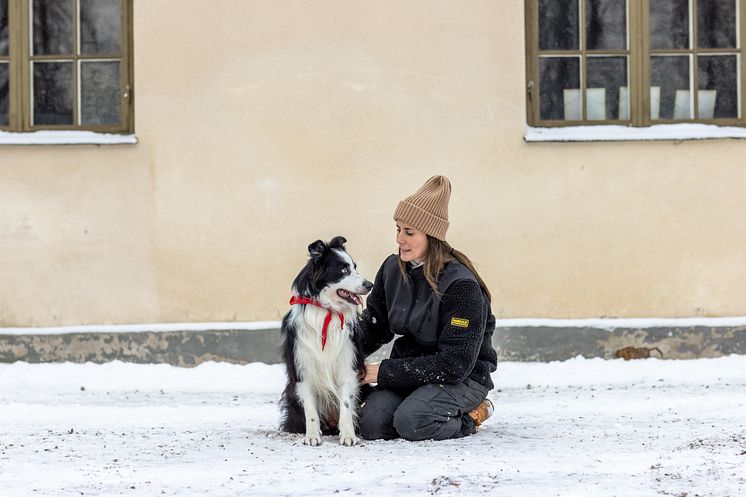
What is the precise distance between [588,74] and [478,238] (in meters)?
1.56

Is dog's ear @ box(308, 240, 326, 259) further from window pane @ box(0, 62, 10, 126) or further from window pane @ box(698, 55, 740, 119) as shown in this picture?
window pane @ box(698, 55, 740, 119)

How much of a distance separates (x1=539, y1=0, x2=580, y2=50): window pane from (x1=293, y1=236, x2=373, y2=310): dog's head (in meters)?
3.86

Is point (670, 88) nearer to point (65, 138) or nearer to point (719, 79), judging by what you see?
point (719, 79)

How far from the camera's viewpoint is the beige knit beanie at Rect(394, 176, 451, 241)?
5696mm

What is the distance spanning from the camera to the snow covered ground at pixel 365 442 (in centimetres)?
470

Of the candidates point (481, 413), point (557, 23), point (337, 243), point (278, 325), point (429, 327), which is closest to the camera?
point (337, 243)

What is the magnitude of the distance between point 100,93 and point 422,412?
4478 mm

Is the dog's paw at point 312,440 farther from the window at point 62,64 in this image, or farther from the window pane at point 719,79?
the window pane at point 719,79

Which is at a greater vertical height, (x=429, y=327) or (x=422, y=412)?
(x=429, y=327)

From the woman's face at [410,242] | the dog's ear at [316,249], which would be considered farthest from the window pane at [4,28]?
the woman's face at [410,242]

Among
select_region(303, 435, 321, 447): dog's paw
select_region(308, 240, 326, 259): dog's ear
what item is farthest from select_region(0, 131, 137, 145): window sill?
select_region(303, 435, 321, 447): dog's paw

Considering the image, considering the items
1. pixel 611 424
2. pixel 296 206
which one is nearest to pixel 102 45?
pixel 296 206

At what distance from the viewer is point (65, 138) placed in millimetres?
8781

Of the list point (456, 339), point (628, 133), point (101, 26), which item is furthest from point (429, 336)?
point (101, 26)
